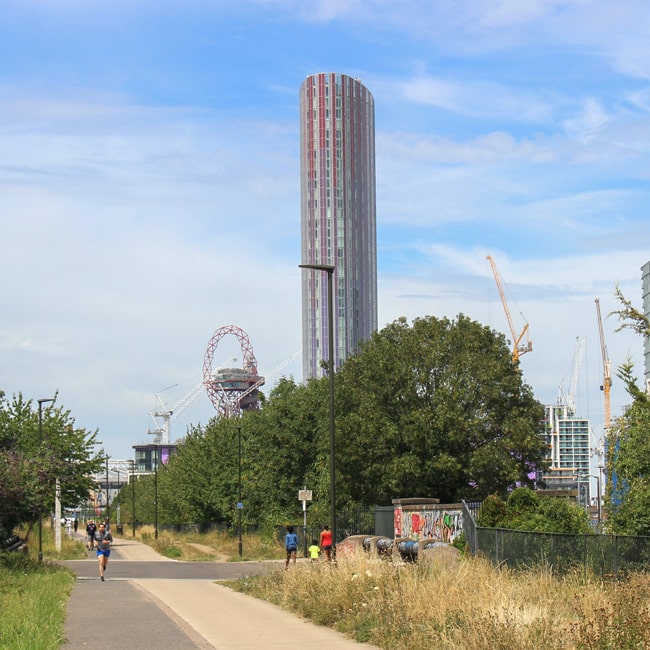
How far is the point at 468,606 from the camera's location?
49.9ft

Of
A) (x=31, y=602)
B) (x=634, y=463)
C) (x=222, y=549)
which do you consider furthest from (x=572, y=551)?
(x=222, y=549)

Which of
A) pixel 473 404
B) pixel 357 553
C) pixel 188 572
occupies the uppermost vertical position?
pixel 473 404

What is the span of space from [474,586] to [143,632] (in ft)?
17.0

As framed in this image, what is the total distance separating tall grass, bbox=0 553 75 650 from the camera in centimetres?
1533

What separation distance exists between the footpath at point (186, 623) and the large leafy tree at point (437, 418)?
22013 millimetres

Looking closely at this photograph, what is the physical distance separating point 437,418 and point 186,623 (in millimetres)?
30659

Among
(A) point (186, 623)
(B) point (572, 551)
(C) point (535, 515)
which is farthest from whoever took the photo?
(C) point (535, 515)

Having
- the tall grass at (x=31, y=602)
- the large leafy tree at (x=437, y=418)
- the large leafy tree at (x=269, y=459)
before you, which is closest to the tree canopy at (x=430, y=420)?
the large leafy tree at (x=437, y=418)

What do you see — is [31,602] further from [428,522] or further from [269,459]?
[269,459]

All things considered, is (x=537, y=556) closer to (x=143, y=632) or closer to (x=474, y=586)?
(x=474, y=586)

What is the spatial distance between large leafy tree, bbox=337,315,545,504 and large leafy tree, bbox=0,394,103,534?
41.5 ft

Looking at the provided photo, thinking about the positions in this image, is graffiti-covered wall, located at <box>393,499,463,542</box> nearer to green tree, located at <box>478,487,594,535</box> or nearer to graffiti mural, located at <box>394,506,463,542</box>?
graffiti mural, located at <box>394,506,463,542</box>

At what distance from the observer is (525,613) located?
1379 cm

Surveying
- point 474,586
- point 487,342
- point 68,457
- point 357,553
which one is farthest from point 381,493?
point 474,586
